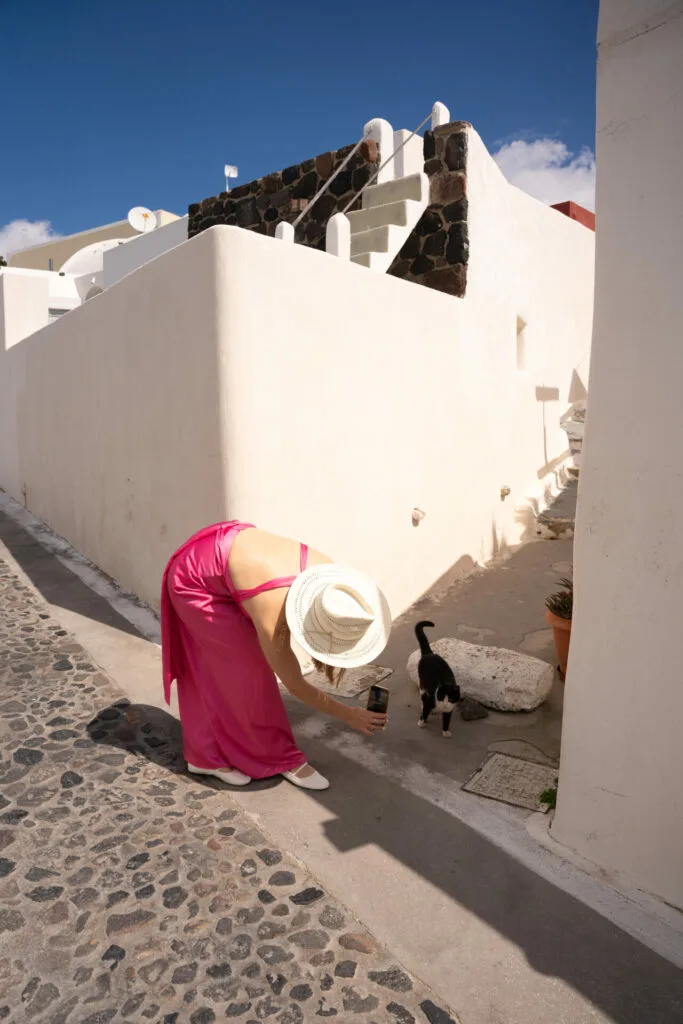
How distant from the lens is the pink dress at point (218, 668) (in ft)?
10.9

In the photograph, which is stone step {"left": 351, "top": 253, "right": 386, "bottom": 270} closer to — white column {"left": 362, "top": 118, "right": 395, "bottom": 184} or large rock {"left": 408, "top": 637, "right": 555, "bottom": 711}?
white column {"left": 362, "top": 118, "right": 395, "bottom": 184}

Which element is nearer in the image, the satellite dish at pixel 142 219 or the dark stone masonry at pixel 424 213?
the dark stone masonry at pixel 424 213

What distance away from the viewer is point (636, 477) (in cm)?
264

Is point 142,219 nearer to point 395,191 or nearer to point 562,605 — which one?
point 395,191

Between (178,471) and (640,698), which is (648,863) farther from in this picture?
(178,471)

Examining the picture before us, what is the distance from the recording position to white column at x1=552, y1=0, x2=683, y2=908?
252 centimetres

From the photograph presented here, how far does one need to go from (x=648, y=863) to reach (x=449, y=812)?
921 mm

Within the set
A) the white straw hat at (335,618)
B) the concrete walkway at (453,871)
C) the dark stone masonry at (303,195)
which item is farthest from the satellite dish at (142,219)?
the white straw hat at (335,618)

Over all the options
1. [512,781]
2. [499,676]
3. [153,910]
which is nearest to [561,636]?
[499,676]

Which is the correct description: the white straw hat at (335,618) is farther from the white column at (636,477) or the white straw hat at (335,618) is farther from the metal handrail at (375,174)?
the metal handrail at (375,174)

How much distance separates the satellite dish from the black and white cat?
17092 mm

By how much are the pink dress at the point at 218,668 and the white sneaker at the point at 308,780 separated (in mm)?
37

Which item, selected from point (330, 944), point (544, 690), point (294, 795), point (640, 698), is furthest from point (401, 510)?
point (330, 944)

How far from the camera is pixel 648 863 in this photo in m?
2.73
